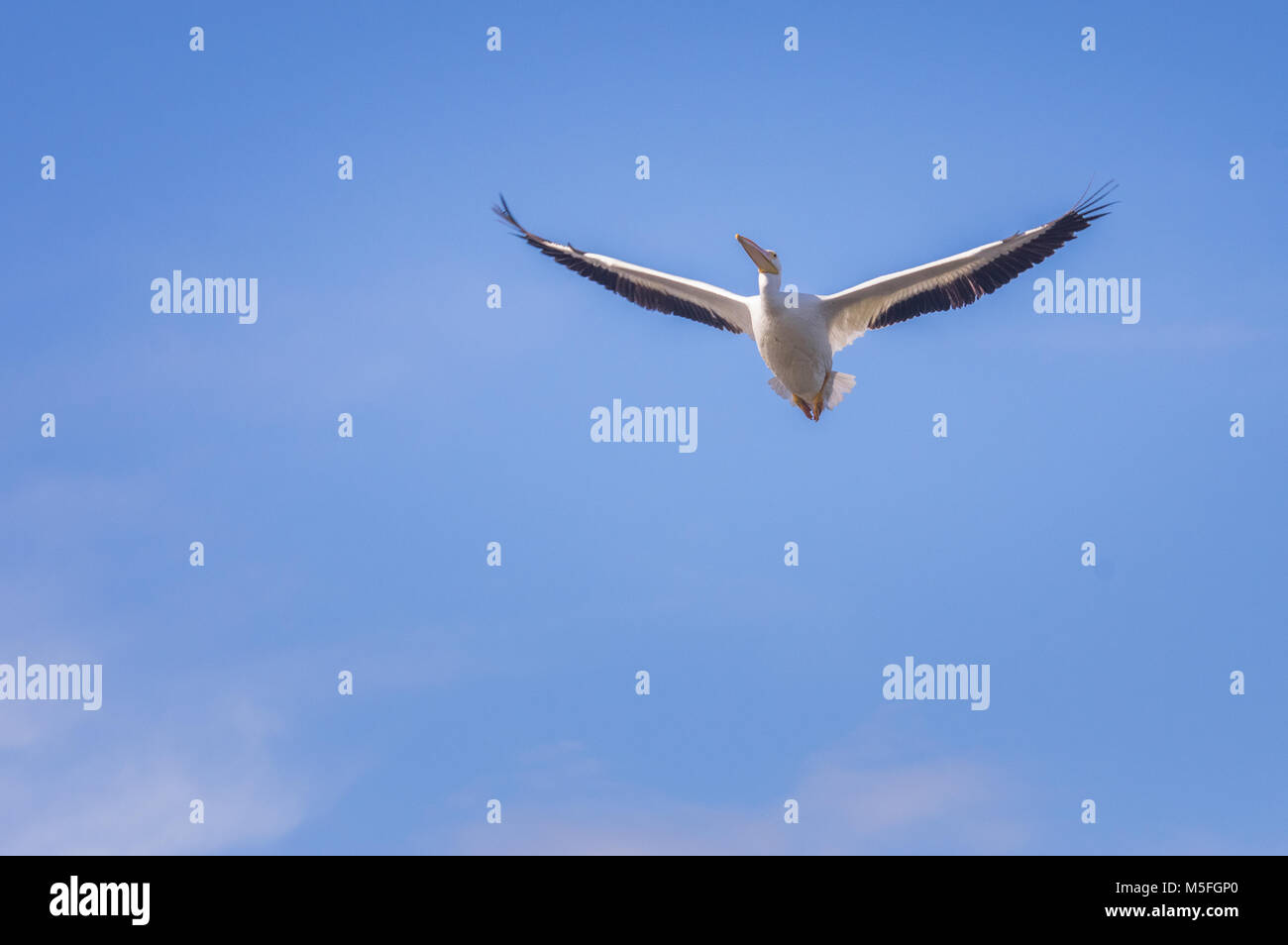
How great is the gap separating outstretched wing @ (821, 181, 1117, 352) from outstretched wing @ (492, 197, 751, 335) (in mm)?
1336

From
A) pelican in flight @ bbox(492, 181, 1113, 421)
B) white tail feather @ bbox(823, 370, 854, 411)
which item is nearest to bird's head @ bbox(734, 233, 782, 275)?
pelican in flight @ bbox(492, 181, 1113, 421)

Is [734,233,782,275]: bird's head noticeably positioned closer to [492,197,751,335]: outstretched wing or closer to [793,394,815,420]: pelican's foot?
[492,197,751,335]: outstretched wing

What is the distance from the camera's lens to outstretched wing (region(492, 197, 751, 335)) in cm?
1767

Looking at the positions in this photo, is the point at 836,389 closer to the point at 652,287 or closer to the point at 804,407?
the point at 804,407

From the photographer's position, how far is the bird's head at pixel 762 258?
682 inches

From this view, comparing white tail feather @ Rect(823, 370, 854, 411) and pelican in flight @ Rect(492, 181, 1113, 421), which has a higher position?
pelican in flight @ Rect(492, 181, 1113, 421)

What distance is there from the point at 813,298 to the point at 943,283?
1.66m

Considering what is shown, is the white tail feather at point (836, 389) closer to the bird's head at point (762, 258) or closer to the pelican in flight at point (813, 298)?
the pelican in flight at point (813, 298)

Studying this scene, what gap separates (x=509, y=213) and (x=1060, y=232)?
23.1 feet

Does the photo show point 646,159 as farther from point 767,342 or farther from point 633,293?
point 767,342

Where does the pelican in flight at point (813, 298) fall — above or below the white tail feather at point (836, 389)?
above

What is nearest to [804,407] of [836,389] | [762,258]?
[836,389]

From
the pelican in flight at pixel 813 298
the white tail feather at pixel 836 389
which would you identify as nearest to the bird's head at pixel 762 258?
the pelican in flight at pixel 813 298

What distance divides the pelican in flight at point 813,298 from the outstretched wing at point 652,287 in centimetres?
1
